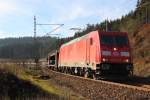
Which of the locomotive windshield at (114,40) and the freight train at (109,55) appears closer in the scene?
the freight train at (109,55)

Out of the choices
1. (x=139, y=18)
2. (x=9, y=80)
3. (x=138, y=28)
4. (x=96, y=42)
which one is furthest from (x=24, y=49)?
(x=9, y=80)

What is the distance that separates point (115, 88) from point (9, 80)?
625 centimetres

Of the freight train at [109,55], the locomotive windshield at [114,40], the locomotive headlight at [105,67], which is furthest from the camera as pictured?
the locomotive windshield at [114,40]

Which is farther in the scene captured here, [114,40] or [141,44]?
[141,44]

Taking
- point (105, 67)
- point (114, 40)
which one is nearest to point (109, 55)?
point (105, 67)

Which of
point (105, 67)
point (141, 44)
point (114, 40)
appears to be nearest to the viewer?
point (105, 67)

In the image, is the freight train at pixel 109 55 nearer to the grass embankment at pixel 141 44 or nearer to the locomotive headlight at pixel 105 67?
the locomotive headlight at pixel 105 67

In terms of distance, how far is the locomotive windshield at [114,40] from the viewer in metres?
29.7

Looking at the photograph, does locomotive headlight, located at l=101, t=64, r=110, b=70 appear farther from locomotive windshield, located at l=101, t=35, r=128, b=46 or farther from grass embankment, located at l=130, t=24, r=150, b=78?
grass embankment, located at l=130, t=24, r=150, b=78

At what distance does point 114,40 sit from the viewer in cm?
2988

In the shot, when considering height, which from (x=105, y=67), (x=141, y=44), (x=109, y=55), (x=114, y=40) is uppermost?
(x=141, y=44)

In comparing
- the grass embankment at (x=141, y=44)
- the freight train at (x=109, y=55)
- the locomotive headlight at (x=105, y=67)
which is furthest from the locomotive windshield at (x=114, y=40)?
the grass embankment at (x=141, y=44)

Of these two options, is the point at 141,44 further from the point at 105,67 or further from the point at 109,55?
the point at 105,67

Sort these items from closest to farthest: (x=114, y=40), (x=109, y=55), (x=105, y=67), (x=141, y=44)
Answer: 1. (x=105, y=67)
2. (x=109, y=55)
3. (x=114, y=40)
4. (x=141, y=44)
